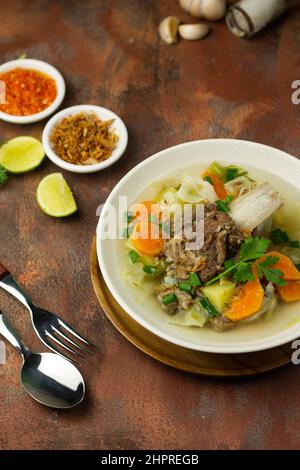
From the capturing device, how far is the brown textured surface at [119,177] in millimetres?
2322

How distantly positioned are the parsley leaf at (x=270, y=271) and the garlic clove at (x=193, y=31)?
75.6 inches

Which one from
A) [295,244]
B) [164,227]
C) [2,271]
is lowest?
[295,244]

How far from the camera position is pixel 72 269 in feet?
9.21

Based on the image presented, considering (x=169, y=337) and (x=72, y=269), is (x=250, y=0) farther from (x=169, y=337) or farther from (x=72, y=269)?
(x=169, y=337)

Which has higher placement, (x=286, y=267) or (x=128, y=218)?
(x=128, y=218)

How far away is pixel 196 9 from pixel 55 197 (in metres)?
1.67

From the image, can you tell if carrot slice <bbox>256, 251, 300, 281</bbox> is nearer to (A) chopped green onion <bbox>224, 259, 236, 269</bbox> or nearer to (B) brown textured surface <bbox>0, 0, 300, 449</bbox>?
(A) chopped green onion <bbox>224, 259, 236, 269</bbox>

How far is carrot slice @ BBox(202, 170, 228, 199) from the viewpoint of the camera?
267cm

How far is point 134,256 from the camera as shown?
98.8 inches

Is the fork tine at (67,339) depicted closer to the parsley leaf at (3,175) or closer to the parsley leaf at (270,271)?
the parsley leaf at (270,271)

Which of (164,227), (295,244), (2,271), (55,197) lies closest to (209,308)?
(164,227)

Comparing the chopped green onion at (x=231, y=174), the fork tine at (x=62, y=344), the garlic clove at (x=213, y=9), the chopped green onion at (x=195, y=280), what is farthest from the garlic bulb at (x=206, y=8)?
the fork tine at (x=62, y=344)

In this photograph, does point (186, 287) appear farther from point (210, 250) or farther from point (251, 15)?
point (251, 15)

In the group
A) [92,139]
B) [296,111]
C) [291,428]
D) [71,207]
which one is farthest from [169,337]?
[296,111]
